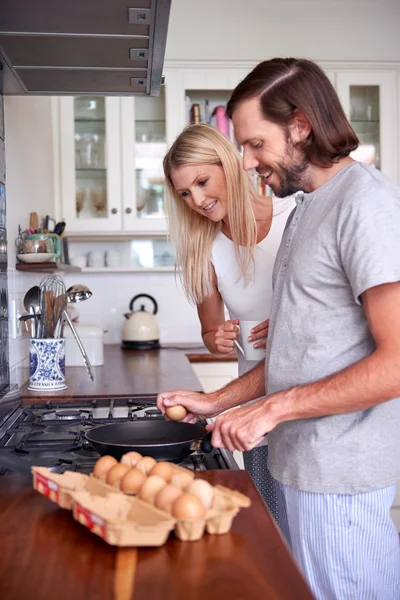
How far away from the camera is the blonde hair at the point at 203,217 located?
192cm

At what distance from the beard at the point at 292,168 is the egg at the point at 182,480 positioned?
0.58 metres

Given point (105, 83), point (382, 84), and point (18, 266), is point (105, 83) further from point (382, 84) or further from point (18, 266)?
point (382, 84)

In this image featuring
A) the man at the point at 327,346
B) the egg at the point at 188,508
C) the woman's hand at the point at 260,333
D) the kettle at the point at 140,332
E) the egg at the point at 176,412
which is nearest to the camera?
the egg at the point at 188,508

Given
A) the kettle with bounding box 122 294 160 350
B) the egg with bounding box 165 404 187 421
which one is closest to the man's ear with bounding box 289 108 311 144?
the egg with bounding box 165 404 187 421

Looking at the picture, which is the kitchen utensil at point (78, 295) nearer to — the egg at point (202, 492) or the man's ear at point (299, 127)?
the man's ear at point (299, 127)

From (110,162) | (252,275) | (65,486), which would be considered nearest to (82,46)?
(252,275)

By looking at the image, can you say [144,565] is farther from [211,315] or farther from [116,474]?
[211,315]

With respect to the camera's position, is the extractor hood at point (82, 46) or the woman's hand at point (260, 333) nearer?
the extractor hood at point (82, 46)

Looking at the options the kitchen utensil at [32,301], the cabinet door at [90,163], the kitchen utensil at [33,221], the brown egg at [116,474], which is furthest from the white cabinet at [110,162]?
the brown egg at [116,474]

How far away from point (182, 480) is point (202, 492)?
0.21ft

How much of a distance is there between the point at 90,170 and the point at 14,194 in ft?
4.50

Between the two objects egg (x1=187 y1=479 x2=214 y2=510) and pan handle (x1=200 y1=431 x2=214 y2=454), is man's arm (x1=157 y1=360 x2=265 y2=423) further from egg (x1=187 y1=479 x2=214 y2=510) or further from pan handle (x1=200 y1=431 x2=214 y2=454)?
egg (x1=187 y1=479 x2=214 y2=510)

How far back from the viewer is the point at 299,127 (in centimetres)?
127

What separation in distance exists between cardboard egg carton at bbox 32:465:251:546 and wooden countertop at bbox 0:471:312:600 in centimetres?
2
